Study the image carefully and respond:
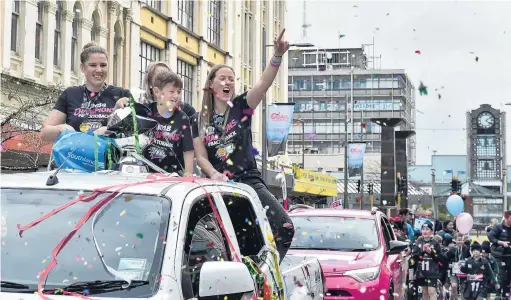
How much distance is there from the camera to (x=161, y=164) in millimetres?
5867

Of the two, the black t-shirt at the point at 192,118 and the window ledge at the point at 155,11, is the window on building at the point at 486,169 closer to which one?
the window ledge at the point at 155,11

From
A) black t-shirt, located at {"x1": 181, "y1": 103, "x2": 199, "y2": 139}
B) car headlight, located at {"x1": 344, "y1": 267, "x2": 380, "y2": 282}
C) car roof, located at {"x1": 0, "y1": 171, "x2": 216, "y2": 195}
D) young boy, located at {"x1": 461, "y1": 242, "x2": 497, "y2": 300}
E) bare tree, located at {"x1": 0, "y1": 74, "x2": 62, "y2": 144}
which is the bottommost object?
young boy, located at {"x1": 461, "y1": 242, "x2": 497, "y2": 300}

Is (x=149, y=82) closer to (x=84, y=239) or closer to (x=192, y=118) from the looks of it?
(x=192, y=118)

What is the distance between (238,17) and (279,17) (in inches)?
370

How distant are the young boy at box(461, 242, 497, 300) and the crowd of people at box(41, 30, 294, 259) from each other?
12757mm

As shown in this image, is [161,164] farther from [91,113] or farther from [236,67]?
[236,67]

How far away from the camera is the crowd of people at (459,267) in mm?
17109

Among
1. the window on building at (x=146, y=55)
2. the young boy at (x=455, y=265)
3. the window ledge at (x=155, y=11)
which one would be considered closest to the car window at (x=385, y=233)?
the young boy at (x=455, y=265)

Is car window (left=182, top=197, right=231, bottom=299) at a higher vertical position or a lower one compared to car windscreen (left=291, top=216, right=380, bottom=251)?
higher

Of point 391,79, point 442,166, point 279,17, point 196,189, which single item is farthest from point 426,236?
point 442,166

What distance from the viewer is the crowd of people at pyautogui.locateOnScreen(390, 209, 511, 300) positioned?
674 inches

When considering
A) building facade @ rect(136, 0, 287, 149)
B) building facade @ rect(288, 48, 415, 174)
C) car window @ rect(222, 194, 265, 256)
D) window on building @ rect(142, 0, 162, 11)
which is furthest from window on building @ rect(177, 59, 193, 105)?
building facade @ rect(288, 48, 415, 174)

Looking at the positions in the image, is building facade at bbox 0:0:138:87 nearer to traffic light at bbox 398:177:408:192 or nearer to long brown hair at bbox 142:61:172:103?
long brown hair at bbox 142:61:172:103

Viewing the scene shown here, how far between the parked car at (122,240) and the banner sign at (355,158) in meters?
39.9
